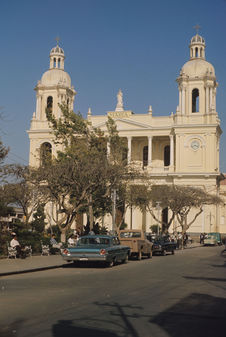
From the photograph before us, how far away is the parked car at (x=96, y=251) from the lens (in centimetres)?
1983

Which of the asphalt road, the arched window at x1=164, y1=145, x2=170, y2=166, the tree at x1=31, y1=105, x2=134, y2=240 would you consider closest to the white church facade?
the arched window at x1=164, y1=145, x2=170, y2=166

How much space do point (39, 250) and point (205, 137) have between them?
137 feet

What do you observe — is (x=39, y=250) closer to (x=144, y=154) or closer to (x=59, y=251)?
(x=59, y=251)

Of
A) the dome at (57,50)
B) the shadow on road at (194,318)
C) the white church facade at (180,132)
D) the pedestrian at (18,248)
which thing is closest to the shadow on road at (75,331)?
the shadow on road at (194,318)

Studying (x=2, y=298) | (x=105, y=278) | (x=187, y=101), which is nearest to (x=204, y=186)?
(x=187, y=101)

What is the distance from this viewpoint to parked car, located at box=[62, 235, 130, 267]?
1983 cm

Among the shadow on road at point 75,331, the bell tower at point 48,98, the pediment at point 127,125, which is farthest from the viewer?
the bell tower at point 48,98

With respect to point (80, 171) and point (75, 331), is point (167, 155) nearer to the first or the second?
point (80, 171)

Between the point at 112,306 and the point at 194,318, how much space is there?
1762mm

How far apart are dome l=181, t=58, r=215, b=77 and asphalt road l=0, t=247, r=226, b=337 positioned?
174ft

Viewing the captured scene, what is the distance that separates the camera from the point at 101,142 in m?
39.7

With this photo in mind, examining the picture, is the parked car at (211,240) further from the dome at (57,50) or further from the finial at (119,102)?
the dome at (57,50)

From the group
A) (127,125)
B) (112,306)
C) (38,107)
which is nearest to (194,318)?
(112,306)

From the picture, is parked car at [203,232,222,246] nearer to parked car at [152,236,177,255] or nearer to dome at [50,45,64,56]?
parked car at [152,236,177,255]
